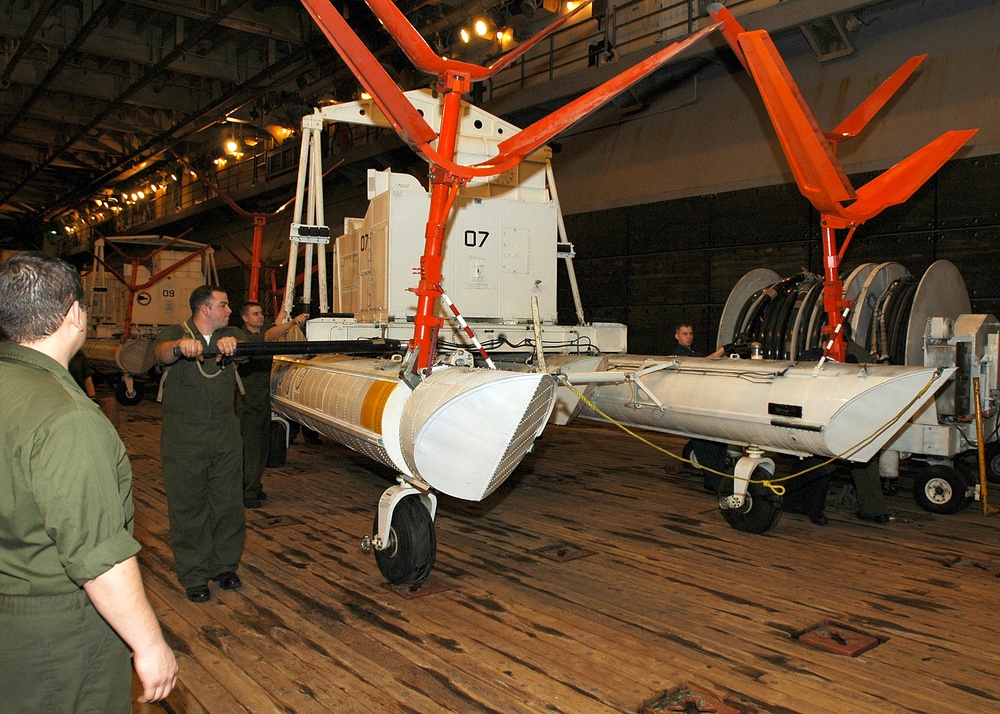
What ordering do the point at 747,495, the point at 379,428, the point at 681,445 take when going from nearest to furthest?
the point at 379,428
the point at 747,495
the point at 681,445

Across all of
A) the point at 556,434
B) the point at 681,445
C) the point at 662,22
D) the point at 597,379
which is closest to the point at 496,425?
the point at 597,379

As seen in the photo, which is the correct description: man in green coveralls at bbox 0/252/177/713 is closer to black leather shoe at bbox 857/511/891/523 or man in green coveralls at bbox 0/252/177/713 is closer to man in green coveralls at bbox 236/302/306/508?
man in green coveralls at bbox 236/302/306/508

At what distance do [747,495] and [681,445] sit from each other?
4.17m

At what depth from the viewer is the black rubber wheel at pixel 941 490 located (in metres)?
6.52

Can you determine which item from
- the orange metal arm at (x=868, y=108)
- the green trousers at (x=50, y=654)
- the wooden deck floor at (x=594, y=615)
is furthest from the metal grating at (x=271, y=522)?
the orange metal arm at (x=868, y=108)

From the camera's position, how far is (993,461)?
7.24m

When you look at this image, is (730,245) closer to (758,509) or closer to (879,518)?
(879,518)

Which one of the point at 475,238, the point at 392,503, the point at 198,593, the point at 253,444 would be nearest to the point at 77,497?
the point at 392,503

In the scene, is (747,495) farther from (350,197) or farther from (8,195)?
(8,195)

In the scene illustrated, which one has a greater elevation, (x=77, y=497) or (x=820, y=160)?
(x=820, y=160)

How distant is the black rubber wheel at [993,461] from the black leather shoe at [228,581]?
6.93m

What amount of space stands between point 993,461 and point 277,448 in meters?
7.72

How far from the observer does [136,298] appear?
17.1 meters

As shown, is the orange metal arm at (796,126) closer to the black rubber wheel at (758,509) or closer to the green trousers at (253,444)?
the black rubber wheel at (758,509)
